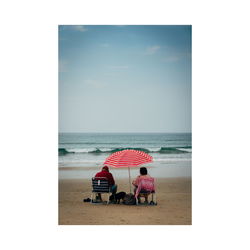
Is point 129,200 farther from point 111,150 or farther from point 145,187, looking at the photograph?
point 111,150

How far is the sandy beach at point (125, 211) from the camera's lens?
6570 millimetres

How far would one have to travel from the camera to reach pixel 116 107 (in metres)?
20.1

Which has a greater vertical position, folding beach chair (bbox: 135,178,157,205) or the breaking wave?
folding beach chair (bbox: 135,178,157,205)

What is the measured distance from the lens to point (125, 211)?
7.00m

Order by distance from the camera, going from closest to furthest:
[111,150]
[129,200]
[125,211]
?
[125,211] < [129,200] < [111,150]

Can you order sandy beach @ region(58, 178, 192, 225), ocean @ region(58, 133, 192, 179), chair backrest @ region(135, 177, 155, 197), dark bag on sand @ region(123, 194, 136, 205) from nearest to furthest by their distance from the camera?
1. sandy beach @ region(58, 178, 192, 225)
2. chair backrest @ region(135, 177, 155, 197)
3. dark bag on sand @ region(123, 194, 136, 205)
4. ocean @ region(58, 133, 192, 179)

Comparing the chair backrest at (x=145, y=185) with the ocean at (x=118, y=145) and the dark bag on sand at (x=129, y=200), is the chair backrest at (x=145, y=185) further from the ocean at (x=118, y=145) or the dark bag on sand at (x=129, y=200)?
the ocean at (x=118, y=145)

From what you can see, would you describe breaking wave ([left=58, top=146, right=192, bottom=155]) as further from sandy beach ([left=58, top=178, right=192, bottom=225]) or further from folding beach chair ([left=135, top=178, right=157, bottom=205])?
folding beach chair ([left=135, top=178, right=157, bottom=205])

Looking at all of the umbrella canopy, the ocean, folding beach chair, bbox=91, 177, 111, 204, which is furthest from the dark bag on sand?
the ocean

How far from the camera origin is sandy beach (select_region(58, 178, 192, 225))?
21.6 ft

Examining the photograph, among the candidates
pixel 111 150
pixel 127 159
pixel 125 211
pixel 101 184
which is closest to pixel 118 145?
pixel 111 150

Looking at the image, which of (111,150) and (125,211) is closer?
(125,211)
